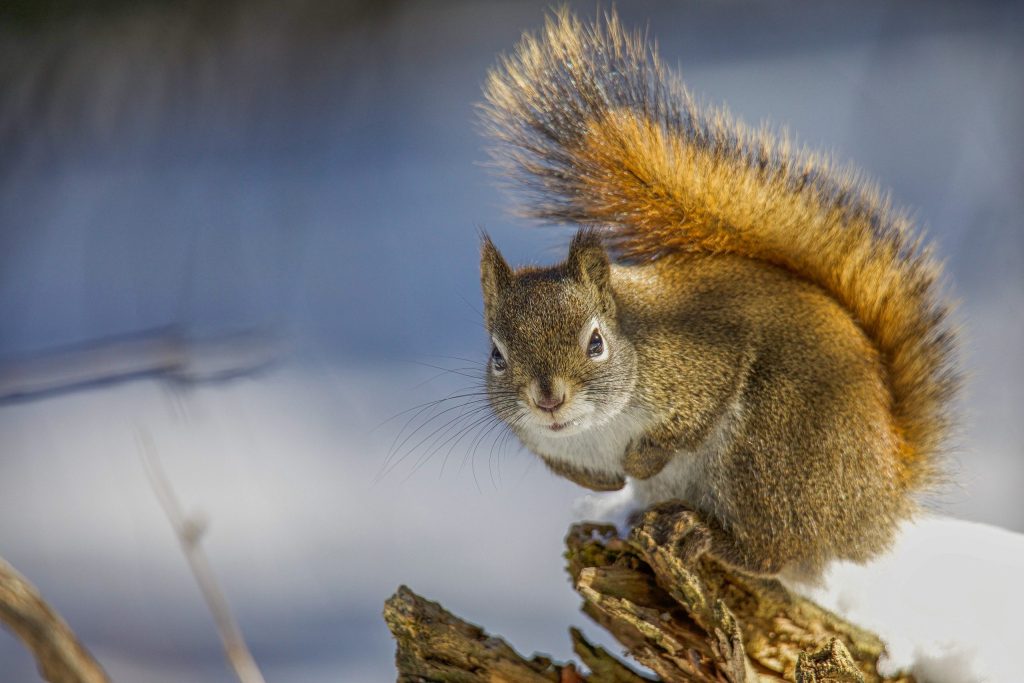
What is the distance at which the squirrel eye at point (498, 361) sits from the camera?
1.40 meters

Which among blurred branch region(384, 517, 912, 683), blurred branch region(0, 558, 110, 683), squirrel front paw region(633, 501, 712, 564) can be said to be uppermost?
squirrel front paw region(633, 501, 712, 564)

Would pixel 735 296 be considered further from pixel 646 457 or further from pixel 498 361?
pixel 498 361

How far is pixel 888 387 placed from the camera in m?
1.54

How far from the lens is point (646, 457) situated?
1.44 meters

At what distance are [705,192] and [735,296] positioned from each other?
0.17 m

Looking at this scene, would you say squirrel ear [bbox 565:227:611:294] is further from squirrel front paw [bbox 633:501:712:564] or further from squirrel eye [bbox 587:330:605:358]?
squirrel front paw [bbox 633:501:712:564]

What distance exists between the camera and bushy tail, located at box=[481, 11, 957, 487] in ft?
4.95

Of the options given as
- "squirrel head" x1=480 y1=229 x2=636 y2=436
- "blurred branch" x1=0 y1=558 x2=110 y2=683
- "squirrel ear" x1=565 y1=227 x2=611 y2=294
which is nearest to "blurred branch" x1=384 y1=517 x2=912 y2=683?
"squirrel head" x1=480 y1=229 x2=636 y2=436

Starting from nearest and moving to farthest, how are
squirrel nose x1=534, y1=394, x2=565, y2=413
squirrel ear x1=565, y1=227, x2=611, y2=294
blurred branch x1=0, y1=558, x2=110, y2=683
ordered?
blurred branch x1=0, y1=558, x2=110, y2=683 → squirrel nose x1=534, y1=394, x2=565, y2=413 → squirrel ear x1=565, y1=227, x2=611, y2=294

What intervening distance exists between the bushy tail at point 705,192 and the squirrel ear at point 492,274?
15 centimetres

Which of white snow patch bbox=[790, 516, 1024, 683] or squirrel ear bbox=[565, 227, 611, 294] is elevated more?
squirrel ear bbox=[565, 227, 611, 294]

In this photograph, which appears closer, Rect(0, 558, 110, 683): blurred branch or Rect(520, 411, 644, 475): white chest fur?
Rect(0, 558, 110, 683): blurred branch

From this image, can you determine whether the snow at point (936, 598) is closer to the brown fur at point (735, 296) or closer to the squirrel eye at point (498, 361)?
the brown fur at point (735, 296)

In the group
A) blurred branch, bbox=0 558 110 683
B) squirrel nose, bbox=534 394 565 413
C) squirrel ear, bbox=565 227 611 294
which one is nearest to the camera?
blurred branch, bbox=0 558 110 683
